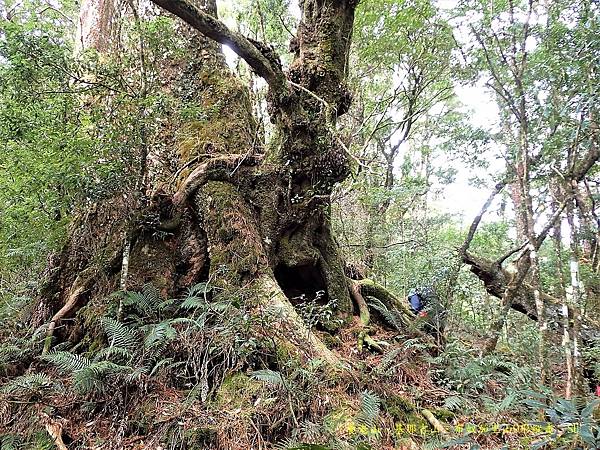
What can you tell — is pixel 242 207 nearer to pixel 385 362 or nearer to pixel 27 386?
pixel 385 362

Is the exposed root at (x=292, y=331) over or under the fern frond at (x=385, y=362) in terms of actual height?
over

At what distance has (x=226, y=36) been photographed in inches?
152

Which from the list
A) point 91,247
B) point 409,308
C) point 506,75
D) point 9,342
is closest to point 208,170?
point 91,247

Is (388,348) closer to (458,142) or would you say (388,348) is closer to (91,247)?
(91,247)

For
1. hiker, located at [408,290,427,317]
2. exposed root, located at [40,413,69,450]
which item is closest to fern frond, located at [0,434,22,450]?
exposed root, located at [40,413,69,450]

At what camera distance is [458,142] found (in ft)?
29.4

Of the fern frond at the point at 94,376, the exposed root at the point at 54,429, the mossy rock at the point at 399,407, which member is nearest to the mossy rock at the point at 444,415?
the mossy rock at the point at 399,407

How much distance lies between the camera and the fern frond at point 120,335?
398 cm

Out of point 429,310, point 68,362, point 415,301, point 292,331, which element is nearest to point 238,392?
point 292,331

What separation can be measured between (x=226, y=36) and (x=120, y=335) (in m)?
2.96

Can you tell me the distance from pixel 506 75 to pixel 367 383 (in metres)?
7.38

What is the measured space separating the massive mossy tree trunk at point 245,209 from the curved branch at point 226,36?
0.03 metres

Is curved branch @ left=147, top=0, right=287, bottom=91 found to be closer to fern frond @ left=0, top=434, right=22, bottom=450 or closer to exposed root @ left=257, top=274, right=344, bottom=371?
exposed root @ left=257, top=274, right=344, bottom=371

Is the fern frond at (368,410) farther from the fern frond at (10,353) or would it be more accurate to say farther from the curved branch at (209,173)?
the fern frond at (10,353)
